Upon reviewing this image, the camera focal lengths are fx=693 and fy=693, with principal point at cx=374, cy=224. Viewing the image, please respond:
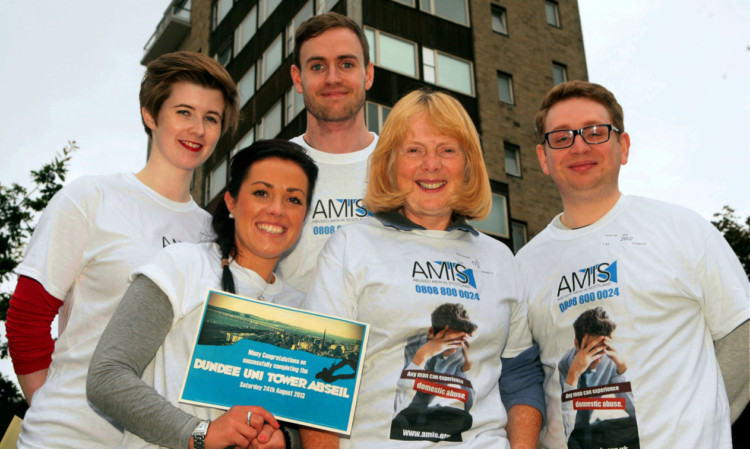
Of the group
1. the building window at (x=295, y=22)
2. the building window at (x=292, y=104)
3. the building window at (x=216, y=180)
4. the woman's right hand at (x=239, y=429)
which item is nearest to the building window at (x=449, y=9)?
the building window at (x=295, y=22)

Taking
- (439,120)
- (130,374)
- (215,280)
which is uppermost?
(439,120)

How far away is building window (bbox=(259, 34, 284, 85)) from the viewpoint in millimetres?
23250

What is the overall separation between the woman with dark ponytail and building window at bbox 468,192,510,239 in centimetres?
1709

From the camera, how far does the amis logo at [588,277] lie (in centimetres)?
379

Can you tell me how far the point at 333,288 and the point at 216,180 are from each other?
23220mm

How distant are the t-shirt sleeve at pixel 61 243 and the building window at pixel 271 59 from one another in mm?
20075

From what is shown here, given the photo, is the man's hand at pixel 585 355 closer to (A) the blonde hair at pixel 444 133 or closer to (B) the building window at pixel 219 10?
(A) the blonde hair at pixel 444 133

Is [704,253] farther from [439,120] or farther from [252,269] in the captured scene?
[252,269]

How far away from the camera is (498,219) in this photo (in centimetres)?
2092

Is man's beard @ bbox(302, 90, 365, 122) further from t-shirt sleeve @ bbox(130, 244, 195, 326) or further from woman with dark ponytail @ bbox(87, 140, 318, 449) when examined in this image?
t-shirt sleeve @ bbox(130, 244, 195, 326)

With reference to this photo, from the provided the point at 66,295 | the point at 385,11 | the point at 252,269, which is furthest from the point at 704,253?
the point at 385,11

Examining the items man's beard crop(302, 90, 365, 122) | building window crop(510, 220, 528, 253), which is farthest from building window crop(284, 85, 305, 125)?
man's beard crop(302, 90, 365, 122)

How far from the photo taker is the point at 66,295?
3.62 meters

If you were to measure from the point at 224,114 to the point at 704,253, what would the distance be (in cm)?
289
